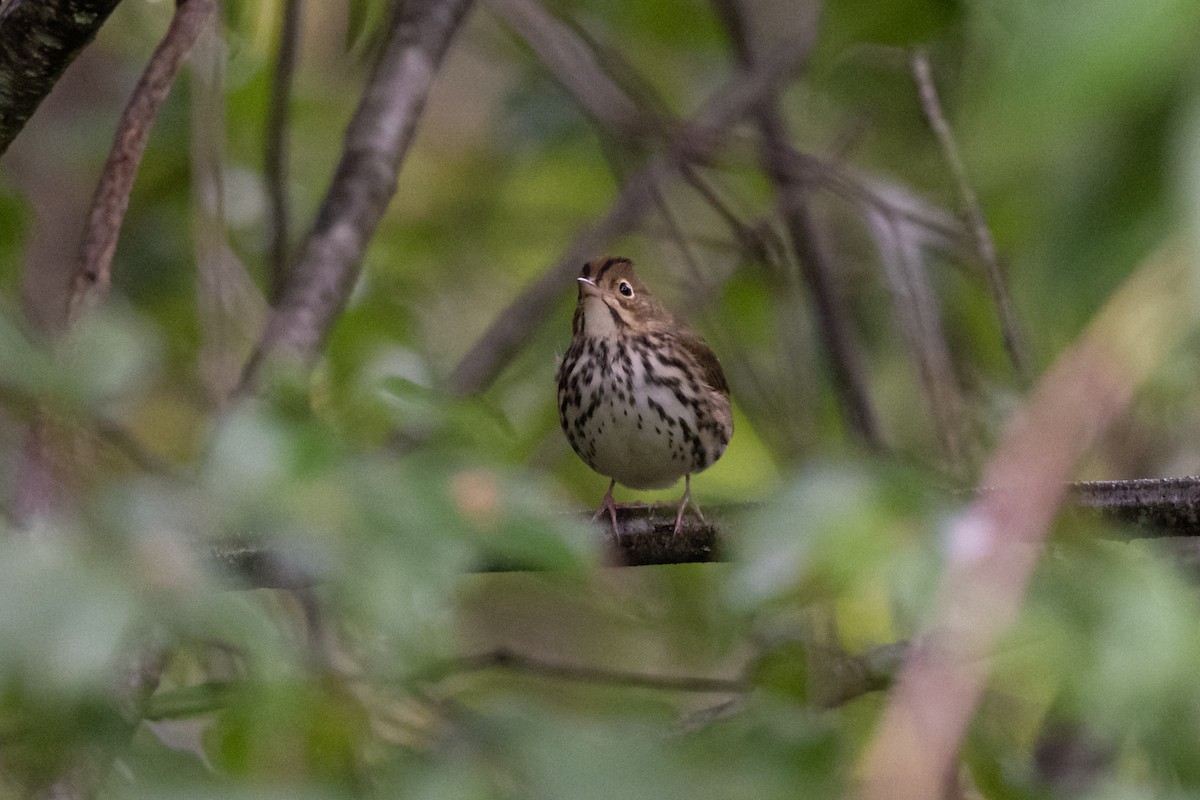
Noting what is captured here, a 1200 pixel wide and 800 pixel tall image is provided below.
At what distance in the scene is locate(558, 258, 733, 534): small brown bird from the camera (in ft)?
10.3

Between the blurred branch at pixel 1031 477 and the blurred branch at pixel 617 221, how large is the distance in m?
2.42

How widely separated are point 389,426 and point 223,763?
2.07ft

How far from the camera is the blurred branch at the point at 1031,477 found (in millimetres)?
614

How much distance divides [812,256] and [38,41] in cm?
219

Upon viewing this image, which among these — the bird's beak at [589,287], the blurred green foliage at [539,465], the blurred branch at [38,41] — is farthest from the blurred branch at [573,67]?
the blurred branch at [38,41]

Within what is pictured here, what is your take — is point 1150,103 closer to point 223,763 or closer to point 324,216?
point 223,763

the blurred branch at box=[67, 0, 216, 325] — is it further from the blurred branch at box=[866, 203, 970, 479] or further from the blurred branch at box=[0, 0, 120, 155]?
the blurred branch at box=[866, 203, 970, 479]

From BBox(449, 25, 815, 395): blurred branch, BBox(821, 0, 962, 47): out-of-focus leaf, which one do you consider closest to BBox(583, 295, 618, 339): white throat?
BBox(449, 25, 815, 395): blurred branch

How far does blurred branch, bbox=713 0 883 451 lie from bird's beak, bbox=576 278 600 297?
577 mm

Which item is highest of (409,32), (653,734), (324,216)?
(409,32)

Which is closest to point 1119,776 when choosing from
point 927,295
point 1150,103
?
point 927,295

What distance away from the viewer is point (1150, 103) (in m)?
0.73

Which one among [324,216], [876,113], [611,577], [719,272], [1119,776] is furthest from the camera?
[719,272]

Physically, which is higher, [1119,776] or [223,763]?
[1119,776]
